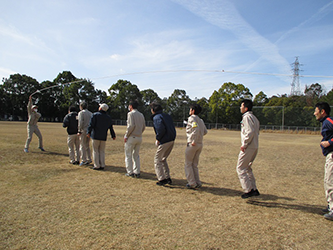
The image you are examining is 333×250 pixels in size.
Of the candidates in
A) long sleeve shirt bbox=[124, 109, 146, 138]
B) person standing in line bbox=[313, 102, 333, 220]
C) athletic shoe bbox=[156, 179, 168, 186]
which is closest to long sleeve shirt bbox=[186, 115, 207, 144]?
athletic shoe bbox=[156, 179, 168, 186]

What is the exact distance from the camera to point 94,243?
2.82m

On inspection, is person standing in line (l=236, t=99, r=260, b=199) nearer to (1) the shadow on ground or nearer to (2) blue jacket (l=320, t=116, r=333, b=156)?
(1) the shadow on ground

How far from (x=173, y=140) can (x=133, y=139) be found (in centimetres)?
119

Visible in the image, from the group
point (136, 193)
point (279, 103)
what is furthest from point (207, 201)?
point (279, 103)

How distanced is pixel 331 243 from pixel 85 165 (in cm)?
661

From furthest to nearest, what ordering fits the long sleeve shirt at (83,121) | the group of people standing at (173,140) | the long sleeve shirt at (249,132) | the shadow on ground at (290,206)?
the long sleeve shirt at (83,121)
the long sleeve shirt at (249,132)
the shadow on ground at (290,206)
the group of people standing at (173,140)

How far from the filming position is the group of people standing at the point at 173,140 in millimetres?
3966

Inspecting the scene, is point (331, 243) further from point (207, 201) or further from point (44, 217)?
point (44, 217)

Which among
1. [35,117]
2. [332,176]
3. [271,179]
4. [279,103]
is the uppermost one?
[279,103]

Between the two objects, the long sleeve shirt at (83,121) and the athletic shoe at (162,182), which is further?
the long sleeve shirt at (83,121)

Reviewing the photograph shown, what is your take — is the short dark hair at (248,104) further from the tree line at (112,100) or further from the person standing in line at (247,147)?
the tree line at (112,100)

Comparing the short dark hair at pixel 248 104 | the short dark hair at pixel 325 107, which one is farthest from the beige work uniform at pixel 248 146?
the short dark hair at pixel 325 107

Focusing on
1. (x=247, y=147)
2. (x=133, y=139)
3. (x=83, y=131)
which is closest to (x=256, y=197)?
(x=247, y=147)

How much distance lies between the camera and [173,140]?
5.52 meters
